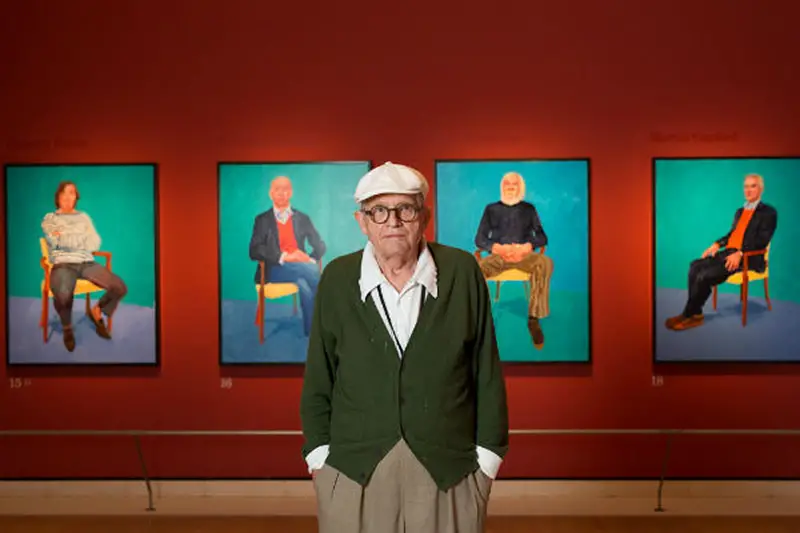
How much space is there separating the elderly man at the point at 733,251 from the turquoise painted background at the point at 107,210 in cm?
384

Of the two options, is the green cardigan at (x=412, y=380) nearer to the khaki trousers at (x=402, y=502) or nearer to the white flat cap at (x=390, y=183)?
the khaki trousers at (x=402, y=502)

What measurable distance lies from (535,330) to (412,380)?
361cm

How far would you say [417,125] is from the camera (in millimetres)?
6656

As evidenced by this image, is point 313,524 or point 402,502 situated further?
point 313,524

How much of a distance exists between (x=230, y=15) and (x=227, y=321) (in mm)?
2233

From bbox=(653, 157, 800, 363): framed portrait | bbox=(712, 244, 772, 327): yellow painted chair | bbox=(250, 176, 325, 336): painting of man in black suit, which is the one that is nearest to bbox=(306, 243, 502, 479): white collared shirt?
bbox=(250, 176, 325, 336): painting of man in black suit

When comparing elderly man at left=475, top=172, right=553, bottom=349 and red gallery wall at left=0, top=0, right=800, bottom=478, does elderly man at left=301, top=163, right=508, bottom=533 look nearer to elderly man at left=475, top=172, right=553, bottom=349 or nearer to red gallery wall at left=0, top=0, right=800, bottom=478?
elderly man at left=475, top=172, right=553, bottom=349

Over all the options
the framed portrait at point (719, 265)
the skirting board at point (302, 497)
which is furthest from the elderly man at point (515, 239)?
the skirting board at point (302, 497)

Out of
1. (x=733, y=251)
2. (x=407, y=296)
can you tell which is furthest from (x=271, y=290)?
(x=407, y=296)

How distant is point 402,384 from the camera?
314 cm

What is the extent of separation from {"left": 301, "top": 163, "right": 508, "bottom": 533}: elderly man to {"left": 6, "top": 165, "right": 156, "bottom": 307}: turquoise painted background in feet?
12.2

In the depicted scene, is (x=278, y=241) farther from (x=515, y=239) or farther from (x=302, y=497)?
(x=302, y=497)

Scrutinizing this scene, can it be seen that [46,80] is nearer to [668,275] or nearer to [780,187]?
[668,275]

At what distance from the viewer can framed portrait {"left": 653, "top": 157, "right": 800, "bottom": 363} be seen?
6586 mm
